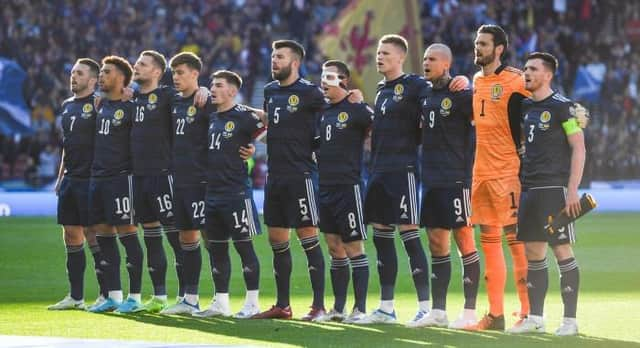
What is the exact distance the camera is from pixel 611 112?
34.0 metres

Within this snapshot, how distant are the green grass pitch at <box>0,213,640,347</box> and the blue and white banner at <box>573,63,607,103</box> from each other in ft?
48.4

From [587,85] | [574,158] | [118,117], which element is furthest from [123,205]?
[587,85]

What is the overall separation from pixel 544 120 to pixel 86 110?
454cm

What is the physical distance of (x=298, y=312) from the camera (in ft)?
40.7

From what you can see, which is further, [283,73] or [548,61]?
[283,73]

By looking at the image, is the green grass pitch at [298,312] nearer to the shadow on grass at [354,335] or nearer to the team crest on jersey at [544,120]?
the shadow on grass at [354,335]

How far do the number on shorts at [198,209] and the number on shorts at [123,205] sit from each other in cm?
71

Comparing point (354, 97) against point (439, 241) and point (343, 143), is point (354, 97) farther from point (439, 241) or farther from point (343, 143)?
point (439, 241)

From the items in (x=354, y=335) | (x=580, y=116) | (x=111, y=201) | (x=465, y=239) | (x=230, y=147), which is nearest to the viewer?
(x=580, y=116)

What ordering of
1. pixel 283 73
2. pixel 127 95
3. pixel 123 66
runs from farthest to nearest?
pixel 123 66 < pixel 127 95 < pixel 283 73

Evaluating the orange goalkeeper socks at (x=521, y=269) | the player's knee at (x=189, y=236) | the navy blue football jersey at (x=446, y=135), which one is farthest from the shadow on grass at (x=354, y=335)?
the navy blue football jersey at (x=446, y=135)

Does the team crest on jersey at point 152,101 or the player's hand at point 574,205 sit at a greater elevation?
the team crest on jersey at point 152,101

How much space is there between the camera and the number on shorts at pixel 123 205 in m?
12.5

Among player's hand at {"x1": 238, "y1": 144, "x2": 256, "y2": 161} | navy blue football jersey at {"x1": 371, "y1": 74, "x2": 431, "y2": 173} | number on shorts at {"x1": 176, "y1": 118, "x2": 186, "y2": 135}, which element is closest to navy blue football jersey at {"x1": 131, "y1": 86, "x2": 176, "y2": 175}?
number on shorts at {"x1": 176, "y1": 118, "x2": 186, "y2": 135}
